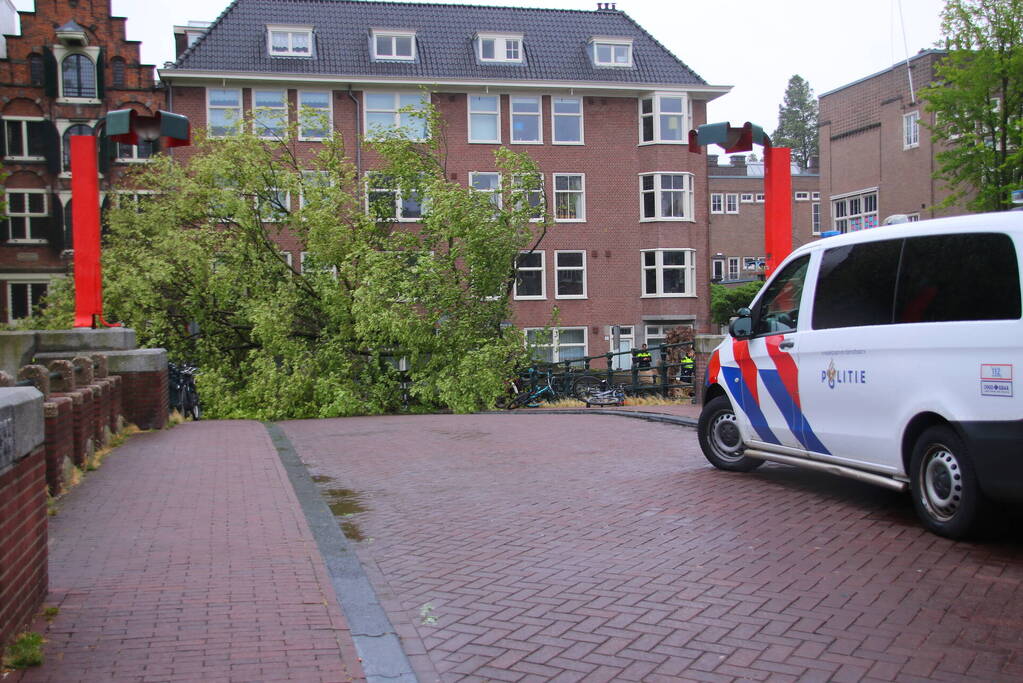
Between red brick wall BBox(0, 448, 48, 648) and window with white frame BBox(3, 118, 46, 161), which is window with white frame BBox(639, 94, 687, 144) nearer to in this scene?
window with white frame BBox(3, 118, 46, 161)

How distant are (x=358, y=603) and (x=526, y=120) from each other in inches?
1367

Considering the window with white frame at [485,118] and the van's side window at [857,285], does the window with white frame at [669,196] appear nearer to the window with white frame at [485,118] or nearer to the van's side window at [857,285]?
the window with white frame at [485,118]

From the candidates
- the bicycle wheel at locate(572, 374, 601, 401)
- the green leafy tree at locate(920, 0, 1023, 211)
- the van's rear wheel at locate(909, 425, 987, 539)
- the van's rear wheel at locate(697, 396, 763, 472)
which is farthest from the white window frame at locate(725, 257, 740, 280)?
the van's rear wheel at locate(909, 425, 987, 539)

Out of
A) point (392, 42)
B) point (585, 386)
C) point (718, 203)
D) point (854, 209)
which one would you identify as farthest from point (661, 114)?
point (718, 203)

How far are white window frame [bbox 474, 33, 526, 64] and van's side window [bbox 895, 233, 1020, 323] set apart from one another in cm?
3408

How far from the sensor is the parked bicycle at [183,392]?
17.3 m

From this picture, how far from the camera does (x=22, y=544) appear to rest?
13.2 feet

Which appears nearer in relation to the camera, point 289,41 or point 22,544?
point 22,544

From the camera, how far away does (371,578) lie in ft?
17.6

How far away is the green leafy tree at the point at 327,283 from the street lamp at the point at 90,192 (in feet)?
20.9

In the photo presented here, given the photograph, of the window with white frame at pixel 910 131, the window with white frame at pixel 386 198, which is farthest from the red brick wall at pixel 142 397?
the window with white frame at pixel 910 131

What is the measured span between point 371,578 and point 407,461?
15.0ft

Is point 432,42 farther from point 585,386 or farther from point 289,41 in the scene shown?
point 585,386

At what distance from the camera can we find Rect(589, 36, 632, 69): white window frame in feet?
128
